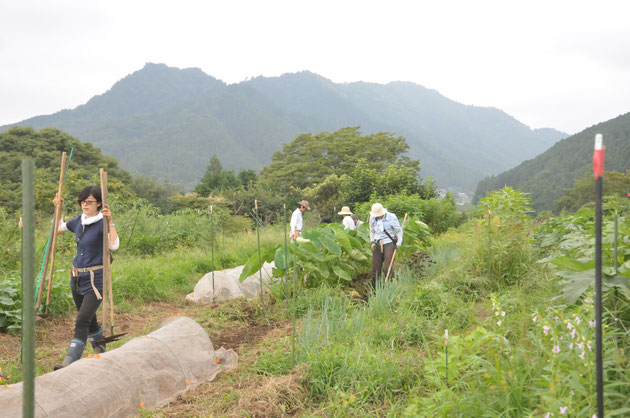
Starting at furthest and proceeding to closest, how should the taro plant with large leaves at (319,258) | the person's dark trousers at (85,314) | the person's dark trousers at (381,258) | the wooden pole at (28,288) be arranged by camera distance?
the person's dark trousers at (381,258), the taro plant with large leaves at (319,258), the person's dark trousers at (85,314), the wooden pole at (28,288)

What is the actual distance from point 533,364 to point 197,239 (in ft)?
33.7

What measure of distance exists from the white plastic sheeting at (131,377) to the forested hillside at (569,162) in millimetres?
40592

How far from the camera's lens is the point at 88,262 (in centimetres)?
372

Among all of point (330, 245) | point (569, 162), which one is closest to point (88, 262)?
point (330, 245)

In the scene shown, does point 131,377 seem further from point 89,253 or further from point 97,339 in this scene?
point 89,253

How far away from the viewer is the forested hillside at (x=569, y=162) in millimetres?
42562

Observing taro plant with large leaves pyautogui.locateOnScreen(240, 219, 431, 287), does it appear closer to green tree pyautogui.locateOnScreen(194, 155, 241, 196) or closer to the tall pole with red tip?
the tall pole with red tip

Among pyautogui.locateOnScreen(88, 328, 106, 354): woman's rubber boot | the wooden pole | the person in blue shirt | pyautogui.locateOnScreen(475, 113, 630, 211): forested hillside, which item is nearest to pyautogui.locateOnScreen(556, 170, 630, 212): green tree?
pyautogui.locateOnScreen(475, 113, 630, 211): forested hillside

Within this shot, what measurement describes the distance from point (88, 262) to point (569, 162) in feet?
176

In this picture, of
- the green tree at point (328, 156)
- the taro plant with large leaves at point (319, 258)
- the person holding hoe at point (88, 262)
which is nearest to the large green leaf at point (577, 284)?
the taro plant with large leaves at point (319, 258)

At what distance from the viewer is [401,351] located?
3.50 m

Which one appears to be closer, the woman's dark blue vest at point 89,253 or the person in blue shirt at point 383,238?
the woman's dark blue vest at point 89,253

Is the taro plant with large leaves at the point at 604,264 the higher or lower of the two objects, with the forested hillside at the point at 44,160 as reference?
lower

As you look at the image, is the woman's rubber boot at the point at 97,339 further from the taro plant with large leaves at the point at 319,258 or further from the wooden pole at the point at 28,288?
the wooden pole at the point at 28,288
